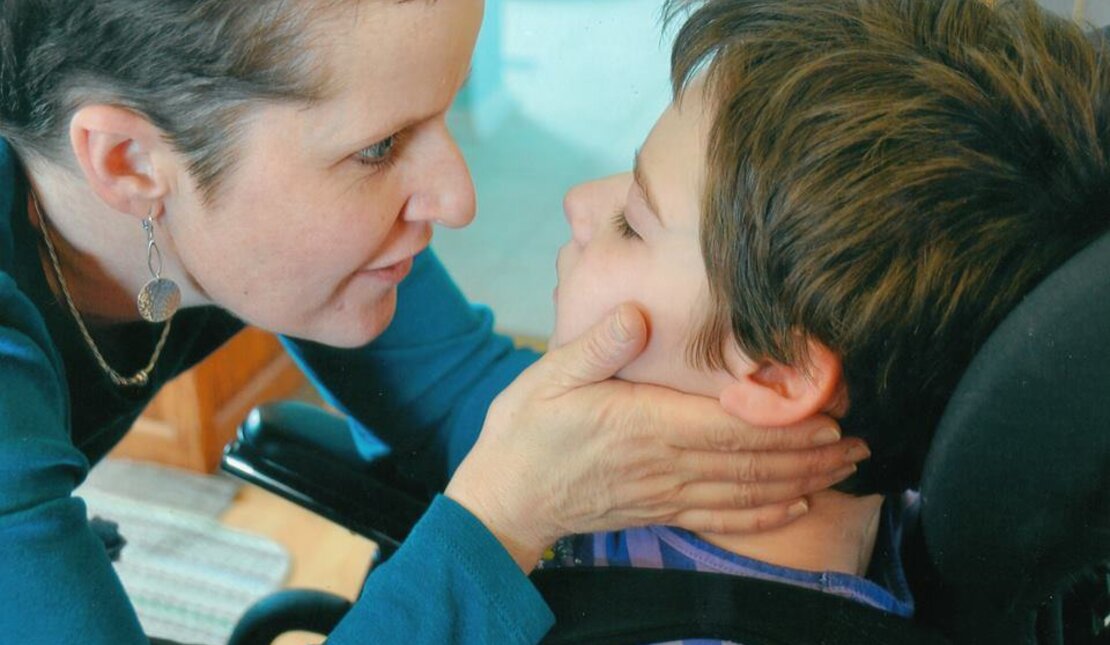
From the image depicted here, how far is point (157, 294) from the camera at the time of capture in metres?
0.96

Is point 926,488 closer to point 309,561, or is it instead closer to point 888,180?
point 888,180

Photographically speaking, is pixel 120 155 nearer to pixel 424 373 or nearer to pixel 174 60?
pixel 174 60

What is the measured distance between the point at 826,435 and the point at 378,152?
1.20ft

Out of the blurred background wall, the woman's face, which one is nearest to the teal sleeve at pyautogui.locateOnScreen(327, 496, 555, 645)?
the woman's face

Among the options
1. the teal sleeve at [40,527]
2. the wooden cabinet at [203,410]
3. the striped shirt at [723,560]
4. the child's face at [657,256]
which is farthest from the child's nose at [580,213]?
the wooden cabinet at [203,410]

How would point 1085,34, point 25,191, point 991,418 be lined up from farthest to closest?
1. point 25,191
2. point 1085,34
3. point 991,418

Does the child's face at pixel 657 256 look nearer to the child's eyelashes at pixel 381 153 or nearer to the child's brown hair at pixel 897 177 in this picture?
the child's brown hair at pixel 897 177

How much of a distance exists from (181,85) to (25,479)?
0.87ft

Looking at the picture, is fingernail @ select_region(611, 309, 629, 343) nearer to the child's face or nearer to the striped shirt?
the child's face

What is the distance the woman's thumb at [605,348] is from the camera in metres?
0.78

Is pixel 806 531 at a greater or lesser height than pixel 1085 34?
lesser

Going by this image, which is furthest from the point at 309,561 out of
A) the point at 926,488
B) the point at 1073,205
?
the point at 1073,205

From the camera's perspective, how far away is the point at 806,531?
2.80 feet

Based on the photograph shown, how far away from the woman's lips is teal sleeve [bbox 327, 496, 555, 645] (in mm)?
229
